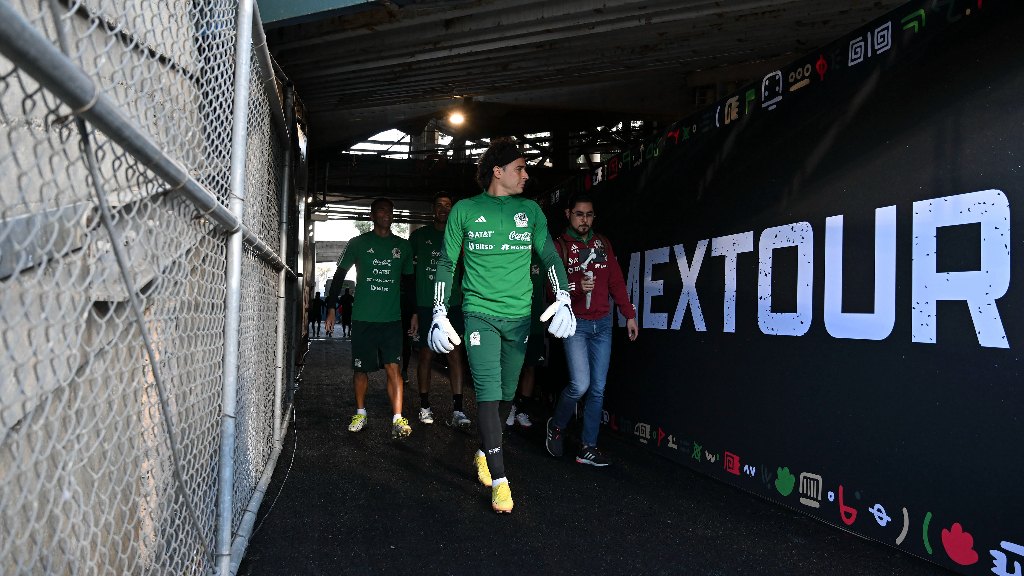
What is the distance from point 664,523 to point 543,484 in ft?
3.19

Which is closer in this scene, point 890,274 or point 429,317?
point 890,274

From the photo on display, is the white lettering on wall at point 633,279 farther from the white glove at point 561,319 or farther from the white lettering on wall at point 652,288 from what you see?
the white glove at point 561,319

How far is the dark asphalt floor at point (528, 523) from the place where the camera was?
3.08m

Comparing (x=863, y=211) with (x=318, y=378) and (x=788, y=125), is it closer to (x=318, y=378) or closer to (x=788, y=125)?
(x=788, y=125)

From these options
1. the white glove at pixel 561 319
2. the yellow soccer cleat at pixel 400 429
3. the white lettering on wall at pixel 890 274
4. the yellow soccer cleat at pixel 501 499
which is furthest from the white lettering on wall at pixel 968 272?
the yellow soccer cleat at pixel 400 429

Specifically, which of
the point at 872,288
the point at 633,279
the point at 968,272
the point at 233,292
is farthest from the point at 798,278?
the point at 233,292

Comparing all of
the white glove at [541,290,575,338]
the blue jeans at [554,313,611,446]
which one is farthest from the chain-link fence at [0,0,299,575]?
the blue jeans at [554,313,611,446]

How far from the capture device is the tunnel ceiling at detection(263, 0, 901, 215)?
5676mm

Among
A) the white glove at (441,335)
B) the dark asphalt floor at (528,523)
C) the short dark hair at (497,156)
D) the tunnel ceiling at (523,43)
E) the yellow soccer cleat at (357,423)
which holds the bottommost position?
the dark asphalt floor at (528,523)

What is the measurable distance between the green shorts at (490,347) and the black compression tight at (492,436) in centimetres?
5

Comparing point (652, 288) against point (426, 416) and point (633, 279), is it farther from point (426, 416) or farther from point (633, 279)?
point (426, 416)

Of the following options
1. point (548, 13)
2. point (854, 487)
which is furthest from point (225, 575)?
point (548, 13)

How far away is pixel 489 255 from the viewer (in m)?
4.18

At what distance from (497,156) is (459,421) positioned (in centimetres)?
293
